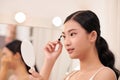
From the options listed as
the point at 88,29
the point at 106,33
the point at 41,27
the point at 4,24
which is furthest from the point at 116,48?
the point at 4,24

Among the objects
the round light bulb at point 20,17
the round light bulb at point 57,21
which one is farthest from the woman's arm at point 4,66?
the round light bulb at point 57,21

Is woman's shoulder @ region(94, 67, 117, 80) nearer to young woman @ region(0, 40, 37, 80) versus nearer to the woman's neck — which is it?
the woman's neck

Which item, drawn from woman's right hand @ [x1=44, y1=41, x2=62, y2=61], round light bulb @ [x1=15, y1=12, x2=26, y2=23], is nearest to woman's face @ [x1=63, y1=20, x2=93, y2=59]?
woman's right hand @ [x1=44, y1=41, x2=62, y2=61]

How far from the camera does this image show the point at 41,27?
4.84ft

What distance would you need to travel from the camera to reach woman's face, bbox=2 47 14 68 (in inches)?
52.1

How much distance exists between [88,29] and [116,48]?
382 millimetres

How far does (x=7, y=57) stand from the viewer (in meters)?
1.33

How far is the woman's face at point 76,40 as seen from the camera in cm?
79

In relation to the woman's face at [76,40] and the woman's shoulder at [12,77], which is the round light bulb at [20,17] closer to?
the woman's shoulder at [12,77]

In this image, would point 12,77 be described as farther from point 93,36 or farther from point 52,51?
point 93,36

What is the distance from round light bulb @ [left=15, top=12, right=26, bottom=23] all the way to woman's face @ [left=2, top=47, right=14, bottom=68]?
8.4 inches

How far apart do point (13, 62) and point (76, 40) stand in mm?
636

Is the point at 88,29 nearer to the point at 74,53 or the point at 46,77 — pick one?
the point at 74,53

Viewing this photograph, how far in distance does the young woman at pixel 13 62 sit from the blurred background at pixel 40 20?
0.05m
